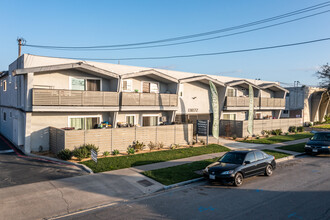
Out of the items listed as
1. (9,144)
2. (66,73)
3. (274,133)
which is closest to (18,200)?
(66,73)

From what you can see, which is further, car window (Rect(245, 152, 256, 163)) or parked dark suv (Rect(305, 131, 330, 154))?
parked dark suv (Rect(305, 131, 330, 154))

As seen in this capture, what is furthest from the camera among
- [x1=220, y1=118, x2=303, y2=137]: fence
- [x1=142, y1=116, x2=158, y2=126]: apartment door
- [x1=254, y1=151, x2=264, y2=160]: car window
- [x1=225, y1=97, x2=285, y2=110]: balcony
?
[x1=225, y1=97, x2=285, y2=110]: balcony

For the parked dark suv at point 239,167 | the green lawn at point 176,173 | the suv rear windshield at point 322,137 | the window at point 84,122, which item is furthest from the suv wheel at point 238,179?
the window at point 84,122

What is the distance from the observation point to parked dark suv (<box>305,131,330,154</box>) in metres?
17.7

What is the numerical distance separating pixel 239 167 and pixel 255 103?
19.8 metres

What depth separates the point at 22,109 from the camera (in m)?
16.6

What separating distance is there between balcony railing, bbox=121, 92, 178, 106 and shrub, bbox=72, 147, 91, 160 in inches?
202

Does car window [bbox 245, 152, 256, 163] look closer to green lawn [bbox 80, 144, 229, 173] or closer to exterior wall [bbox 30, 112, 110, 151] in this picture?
green lawn [bbox 80, 144, 229, 173]

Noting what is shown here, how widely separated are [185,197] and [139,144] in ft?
27.0

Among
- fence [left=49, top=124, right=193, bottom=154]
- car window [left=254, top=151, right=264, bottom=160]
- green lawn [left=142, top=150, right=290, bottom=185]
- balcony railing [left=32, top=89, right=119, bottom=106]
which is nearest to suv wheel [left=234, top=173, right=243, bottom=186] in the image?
car window [left=254, top=151, right=264, bottom=160]

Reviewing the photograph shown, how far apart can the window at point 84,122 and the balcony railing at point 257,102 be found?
13861 millimetres

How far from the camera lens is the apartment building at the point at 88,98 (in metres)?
16.0

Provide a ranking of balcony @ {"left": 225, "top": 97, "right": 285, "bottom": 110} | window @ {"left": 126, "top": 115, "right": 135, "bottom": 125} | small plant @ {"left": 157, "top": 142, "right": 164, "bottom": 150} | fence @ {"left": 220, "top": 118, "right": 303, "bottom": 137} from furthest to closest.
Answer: balcony @ {"left": 225, "top": 97, "right": 285, "bottom": 110} → fence @ {"left": 220, "top": 118, "right": 303, "bottom": 137} → window @ {"left": 126, "top": 115, "right": 135, "bottom": 125} → small plant @ {"left": 157, "top": 142, "right": 164, "bottom": 150}

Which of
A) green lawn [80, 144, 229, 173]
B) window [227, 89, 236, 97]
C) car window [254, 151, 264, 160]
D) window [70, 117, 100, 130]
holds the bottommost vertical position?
green lawn [80, 144, 229, 173]
